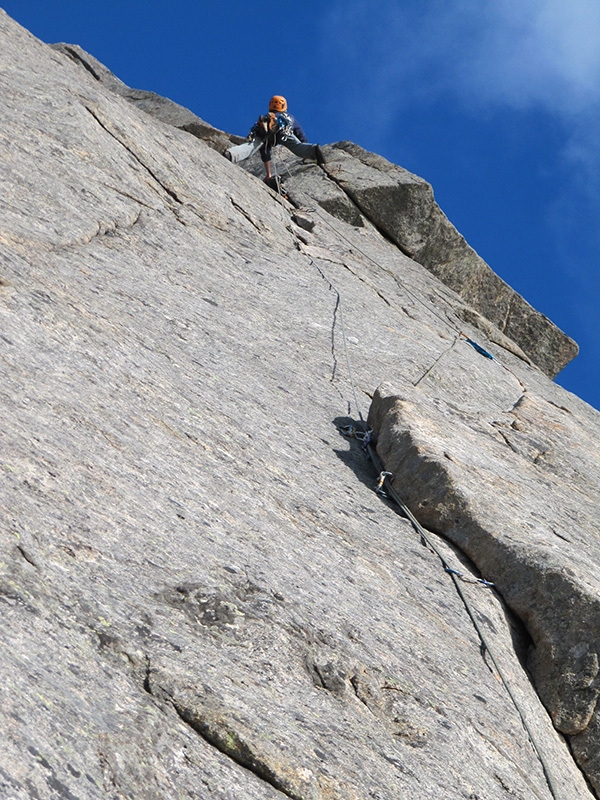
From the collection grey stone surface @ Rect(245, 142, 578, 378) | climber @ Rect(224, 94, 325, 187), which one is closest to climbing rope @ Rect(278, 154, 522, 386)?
grey stone surface @ Rect(245, 142, 578, 378)

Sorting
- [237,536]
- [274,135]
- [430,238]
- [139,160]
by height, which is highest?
[430,238]

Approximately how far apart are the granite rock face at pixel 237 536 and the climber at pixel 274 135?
6.79m

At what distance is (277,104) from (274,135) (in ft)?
2.24

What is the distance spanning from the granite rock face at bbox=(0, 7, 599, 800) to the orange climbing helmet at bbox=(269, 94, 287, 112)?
7308 mm

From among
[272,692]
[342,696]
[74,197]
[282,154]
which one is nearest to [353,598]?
[342,696]

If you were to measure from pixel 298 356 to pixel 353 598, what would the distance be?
396 centimetres

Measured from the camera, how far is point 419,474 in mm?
6613

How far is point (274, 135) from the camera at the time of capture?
55.5ft

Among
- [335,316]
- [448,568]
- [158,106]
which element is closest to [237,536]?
[448,568]

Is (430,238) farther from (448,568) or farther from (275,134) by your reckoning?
(448,568)

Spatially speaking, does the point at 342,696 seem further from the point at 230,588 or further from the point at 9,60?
the point at 9,60

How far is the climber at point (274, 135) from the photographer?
16.8 meters

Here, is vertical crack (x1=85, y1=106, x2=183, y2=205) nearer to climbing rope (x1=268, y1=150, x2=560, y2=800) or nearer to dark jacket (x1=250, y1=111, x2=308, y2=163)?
climbing rope (x1=268, y1=150, x2=560, y2=800)

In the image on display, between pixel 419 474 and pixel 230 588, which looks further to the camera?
pixel 419 474
